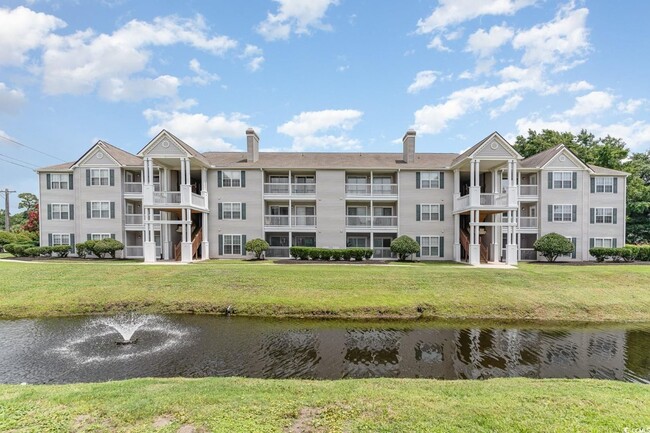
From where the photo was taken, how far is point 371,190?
26.6 meters

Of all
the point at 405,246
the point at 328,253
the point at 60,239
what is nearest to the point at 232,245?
the point at 328,253

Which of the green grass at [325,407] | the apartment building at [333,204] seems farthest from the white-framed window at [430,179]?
the green grass at [325,407]

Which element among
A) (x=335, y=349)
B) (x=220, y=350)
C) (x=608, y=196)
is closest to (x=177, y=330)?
(x=220, y=350)

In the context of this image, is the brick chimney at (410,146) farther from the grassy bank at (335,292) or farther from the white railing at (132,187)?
the white railing at (132,187)

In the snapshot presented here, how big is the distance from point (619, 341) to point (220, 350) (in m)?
13.8

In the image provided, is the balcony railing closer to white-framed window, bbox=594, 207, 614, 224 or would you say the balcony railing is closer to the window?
white-framed window, bbox=594, 207, 614, 224

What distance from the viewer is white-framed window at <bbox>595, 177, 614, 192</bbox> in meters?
25.6

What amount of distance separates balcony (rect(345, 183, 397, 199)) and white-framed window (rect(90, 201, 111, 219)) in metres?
21.0

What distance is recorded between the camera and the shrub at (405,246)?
23922 millimetres

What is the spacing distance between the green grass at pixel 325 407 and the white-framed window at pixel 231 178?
2152 centimetres

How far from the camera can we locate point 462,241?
Answer: 25469mm

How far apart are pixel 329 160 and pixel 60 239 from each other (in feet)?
82.2

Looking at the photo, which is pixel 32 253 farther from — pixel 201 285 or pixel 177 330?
pixel 177 330

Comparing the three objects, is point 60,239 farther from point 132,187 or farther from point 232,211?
point 232,211
